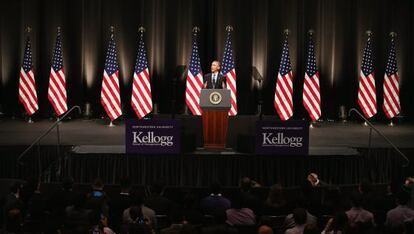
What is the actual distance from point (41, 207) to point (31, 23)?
1067cm

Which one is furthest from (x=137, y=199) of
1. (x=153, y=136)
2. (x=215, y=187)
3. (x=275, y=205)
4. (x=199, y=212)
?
(x=153, y=136)

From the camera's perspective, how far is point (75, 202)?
276 inches

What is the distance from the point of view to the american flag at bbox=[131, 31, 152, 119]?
1551cm

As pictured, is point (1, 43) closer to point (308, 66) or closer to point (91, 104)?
point (91, 104)

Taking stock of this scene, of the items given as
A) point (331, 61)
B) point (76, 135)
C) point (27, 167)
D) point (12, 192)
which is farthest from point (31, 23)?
point (12, 192)

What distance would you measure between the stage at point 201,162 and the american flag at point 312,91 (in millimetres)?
3271

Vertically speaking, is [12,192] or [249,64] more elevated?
[249,64]

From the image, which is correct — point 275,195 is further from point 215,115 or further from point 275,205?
point 215,115

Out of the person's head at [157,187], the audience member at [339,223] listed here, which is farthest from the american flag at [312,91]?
the audience member at [339,223]

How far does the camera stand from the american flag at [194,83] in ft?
50.4

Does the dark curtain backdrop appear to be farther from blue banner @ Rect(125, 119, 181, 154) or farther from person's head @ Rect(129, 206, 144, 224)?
person's head @ Rect(129, 206, 144, 224)

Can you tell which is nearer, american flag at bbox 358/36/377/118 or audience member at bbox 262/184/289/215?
audience member at bbox 262/184/289/215

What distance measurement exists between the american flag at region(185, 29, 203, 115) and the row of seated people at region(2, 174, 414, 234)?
738 cm

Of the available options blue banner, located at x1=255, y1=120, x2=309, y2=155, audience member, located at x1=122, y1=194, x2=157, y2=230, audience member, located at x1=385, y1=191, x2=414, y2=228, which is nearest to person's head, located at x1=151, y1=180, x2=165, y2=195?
audience member, located at x1=122, y1=194, x2=157, y2=230
